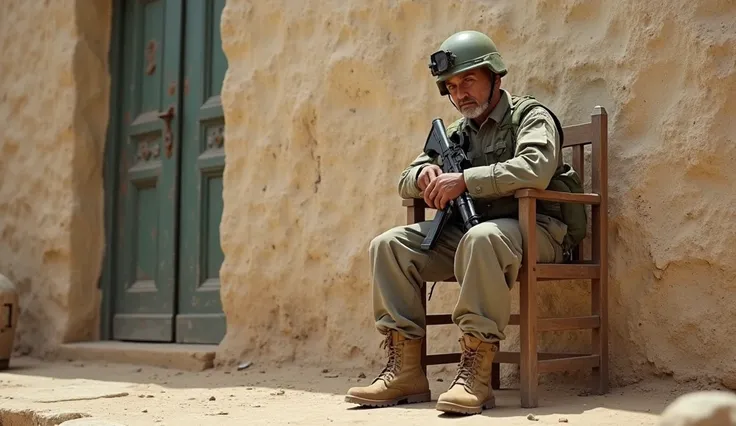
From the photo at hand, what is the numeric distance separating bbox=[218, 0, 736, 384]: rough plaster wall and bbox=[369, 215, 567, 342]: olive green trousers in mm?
379

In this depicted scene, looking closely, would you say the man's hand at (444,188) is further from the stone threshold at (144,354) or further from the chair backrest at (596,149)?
the stone threshold at (144,354)

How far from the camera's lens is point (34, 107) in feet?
20.2

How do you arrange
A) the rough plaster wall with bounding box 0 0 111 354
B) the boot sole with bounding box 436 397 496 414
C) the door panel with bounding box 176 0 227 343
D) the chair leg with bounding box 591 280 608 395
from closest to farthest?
the boot sole with bounding box 436 397 496 414 → the chair leg with bounding box 591 280 608 395 → the door panel with bounding box 176 0 227 343 → the rough plaster wall with bounding box 0 0 111 354

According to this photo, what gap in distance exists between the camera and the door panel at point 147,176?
5.55 meters

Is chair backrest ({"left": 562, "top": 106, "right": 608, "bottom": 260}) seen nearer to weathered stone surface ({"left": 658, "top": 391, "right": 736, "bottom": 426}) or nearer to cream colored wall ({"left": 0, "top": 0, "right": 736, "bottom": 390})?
cream colored wall ({"left": 0, "top": 0, "right": 736, "bottom": 390})

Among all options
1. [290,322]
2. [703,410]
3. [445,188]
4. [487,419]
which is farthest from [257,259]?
[703,410]

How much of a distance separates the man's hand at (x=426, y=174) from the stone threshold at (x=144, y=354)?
6.62 ft

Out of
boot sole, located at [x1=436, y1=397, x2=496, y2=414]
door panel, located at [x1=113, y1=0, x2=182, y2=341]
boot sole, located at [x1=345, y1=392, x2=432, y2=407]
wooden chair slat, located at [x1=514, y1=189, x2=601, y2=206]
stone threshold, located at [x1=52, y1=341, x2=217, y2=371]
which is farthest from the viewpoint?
door panel, located at [x1=113, y1=0, x2=182, y2=341]

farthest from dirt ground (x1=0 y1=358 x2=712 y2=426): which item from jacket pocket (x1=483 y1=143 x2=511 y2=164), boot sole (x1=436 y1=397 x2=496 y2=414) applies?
jacket pocket (x1=483 y1=143 x2=511 y2=164)

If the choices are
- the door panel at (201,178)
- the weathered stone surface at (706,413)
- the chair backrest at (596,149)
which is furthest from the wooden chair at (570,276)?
the door panel at (201,178)

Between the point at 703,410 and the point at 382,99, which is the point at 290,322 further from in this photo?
the point at 703,410

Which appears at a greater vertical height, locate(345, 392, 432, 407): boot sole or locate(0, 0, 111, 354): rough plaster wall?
locate(0, 0, 111, 354): rough plaster wall

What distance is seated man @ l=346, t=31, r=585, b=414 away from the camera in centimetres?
284

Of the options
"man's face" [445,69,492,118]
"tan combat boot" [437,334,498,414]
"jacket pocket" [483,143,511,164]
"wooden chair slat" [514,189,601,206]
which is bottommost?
"tan combat boot" [437,334,498,414]
